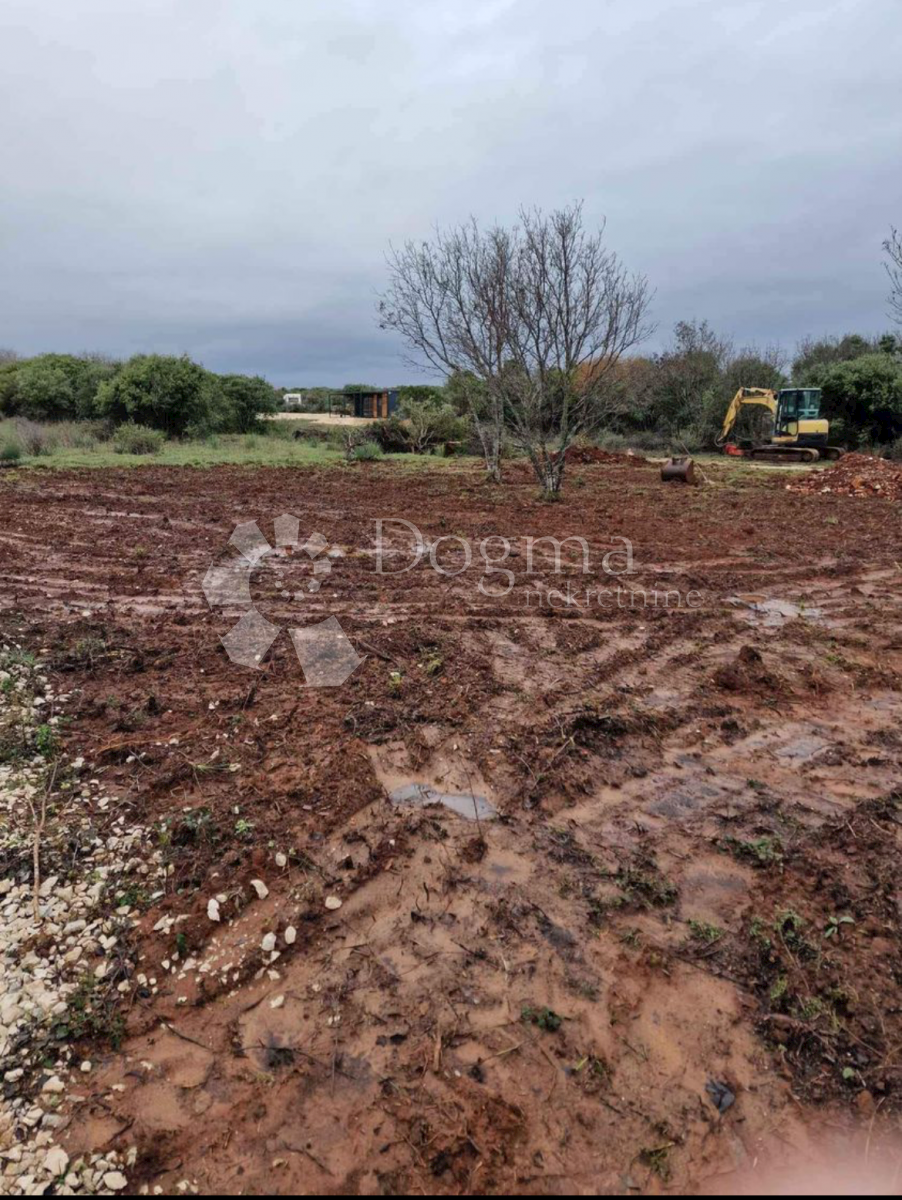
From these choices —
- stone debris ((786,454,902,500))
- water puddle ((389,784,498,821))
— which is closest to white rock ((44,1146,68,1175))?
water puddle ((389,784,498,821))

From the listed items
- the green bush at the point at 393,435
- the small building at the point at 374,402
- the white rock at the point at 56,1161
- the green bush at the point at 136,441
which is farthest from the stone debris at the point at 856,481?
the small building at the point at 374,402

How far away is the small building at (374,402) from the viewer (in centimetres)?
3916

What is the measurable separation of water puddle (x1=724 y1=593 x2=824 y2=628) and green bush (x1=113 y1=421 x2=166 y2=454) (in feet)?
60.9

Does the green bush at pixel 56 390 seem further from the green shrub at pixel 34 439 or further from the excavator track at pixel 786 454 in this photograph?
the excavator track at pixel 786 454

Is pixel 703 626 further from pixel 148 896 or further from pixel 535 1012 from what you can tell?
pixel 148 896

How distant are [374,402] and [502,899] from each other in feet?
132

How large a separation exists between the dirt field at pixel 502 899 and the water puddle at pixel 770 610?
116mm

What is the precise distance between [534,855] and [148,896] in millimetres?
1496

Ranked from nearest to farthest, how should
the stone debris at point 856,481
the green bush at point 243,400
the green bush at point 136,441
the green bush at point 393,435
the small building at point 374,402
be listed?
the stone debris at point 856,481 < the green bush at point 136,441 < the green bush at point 393,435 < the green bush at point 243,400 < the small building at point 374,402

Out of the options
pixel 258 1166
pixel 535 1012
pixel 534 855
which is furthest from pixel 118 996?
pixel 534 855

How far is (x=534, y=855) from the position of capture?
2631mm

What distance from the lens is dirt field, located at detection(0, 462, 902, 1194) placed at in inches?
65.9

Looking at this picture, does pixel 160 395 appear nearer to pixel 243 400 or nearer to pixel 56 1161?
pixel 243 400

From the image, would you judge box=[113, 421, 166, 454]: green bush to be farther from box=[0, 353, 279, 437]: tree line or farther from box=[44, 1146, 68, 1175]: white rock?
box=[44, 1146, 68, 1175]: white rock
